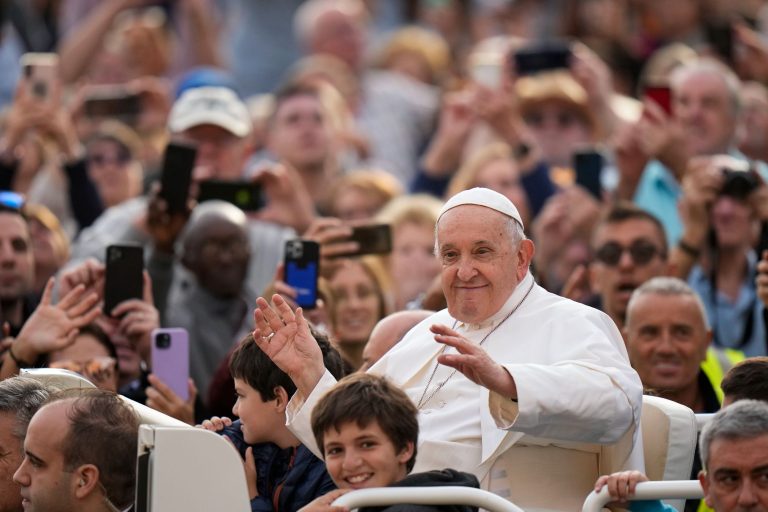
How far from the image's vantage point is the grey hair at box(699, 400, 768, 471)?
5.43 meters

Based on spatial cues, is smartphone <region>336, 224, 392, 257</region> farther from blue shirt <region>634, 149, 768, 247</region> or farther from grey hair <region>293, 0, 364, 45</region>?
grey hair <region>293, 0, 364, 45</region>

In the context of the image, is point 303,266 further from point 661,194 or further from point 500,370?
point 661,194

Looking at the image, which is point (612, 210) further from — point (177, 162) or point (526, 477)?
point (526, 477)

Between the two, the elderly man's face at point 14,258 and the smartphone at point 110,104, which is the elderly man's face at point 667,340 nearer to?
the elderly man's face at point 14,258

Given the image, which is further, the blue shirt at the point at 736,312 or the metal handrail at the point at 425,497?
the blue shirt at the point at 736,312

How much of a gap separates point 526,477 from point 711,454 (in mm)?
1017

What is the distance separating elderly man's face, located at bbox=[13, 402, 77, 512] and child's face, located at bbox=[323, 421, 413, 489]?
Answer: 99 centimetres

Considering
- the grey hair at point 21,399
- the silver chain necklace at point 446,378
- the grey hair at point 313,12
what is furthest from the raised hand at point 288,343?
the grey hair at point 313,12

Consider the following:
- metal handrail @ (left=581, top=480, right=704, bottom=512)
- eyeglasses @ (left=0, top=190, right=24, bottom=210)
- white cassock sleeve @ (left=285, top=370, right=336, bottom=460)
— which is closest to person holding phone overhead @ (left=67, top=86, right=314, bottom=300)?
eyeglasses @ (left=0, top=190, right=24, bottom=210)

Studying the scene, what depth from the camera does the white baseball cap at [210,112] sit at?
435 inches

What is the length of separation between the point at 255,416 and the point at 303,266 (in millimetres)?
1886

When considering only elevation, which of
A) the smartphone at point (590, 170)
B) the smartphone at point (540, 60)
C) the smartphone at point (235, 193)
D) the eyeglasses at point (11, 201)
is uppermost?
the smartphone at point (540, 60)

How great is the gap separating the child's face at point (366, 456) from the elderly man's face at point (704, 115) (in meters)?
5.51

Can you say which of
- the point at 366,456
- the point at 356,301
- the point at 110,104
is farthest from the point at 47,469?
the point at 110,104
